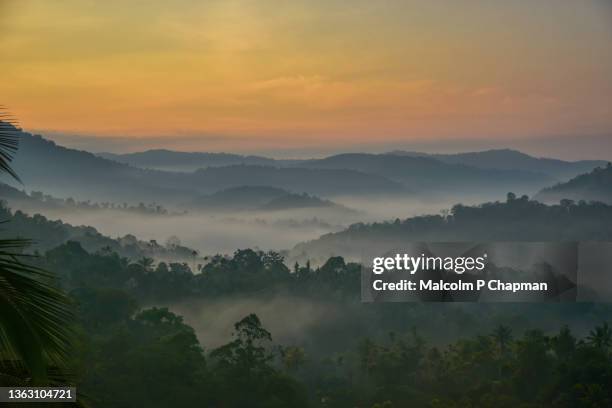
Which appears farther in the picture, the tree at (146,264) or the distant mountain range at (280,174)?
the tree at (146,264)

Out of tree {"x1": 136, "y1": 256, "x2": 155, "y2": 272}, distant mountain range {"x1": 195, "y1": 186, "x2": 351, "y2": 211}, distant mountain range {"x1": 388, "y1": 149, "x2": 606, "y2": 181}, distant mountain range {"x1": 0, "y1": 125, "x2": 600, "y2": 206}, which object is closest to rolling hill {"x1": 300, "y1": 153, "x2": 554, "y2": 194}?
distant mountain range {"x1": 0, "y1": 125, "x2": 600, "y2": 206}

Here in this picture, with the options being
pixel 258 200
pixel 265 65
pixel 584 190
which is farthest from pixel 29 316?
pixel 584 190

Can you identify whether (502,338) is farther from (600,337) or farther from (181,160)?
(181,160)

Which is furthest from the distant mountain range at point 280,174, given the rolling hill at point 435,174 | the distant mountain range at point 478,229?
the distant mountain range at point 478,229

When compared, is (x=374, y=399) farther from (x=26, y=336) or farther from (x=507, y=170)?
(x=26, y=336)

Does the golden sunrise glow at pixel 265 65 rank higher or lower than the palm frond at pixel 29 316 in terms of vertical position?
higher

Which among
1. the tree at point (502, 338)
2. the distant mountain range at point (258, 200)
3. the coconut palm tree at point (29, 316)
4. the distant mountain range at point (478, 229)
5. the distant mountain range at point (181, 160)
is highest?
the distant mountain range at point (181, 160)

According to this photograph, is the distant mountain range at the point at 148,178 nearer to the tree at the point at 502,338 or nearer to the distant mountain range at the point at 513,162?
the distant mountain range at the point at 513,162

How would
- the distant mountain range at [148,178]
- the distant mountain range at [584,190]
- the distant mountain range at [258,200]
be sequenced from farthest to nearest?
the distant mountain range at [584,190], the distant mountain range at [258,200], the distant mountain range at [148,178]

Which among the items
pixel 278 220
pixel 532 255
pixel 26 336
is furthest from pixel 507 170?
pixel 26 336
